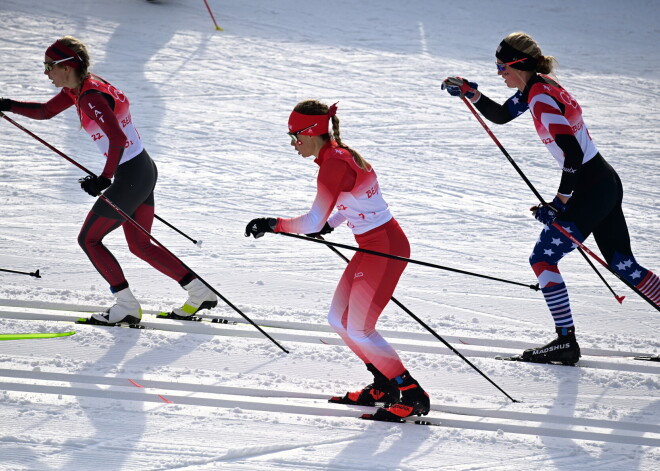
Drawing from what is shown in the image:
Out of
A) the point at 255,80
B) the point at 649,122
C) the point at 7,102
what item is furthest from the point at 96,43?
the point at 649,122

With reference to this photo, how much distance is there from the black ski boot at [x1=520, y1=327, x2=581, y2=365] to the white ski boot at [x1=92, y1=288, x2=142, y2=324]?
83.2 inches

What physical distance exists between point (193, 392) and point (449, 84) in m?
2.07

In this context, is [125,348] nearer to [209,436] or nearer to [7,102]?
[209,436]

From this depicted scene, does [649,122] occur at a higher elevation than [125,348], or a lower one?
higher

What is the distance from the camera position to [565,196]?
3838 millimetres

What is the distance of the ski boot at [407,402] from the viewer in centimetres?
347

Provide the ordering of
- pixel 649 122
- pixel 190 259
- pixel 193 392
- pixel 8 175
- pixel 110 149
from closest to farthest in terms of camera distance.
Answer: pixel 193 392
pixel 110 149
pixel 190 259
pixel 8 175
pixel 649 122

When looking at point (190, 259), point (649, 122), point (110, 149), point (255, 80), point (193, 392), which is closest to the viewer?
point (193, 392)

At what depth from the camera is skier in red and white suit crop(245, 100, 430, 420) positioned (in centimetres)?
334

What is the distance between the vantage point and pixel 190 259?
5.34 metres

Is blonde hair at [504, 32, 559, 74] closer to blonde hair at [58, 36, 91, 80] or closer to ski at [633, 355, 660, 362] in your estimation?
ski at [633, 355, 660, 362]

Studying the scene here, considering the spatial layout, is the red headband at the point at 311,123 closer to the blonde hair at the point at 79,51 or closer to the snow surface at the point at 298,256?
the snow surface at the point at 298,256


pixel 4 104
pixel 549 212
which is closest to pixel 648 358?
pixel 549 212

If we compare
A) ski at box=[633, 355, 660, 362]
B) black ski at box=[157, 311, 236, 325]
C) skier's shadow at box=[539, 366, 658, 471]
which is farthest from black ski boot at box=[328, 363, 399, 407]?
ski at box=[633, 355, 660, 362]
